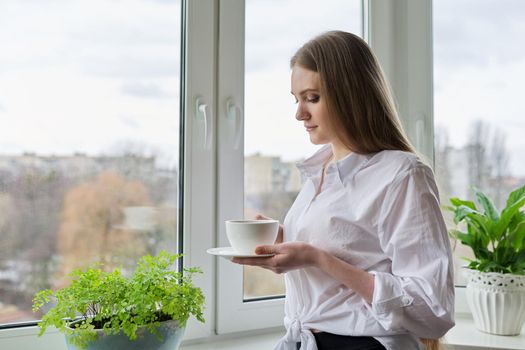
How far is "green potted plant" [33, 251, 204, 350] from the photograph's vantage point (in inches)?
47.1

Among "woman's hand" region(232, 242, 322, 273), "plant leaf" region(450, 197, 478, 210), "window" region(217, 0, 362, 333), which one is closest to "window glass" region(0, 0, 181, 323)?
"window" region(217, 0, 362, 333)

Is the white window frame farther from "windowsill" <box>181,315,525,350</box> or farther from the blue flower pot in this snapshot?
the blue flower pot

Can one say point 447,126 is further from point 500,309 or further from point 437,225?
point 437,225

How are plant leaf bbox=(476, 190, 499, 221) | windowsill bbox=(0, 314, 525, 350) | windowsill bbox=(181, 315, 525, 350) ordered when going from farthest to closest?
1. plant leaf bbox=(476, 190, 499, 221)
2. windowsill bbox=(181, 315, 525, 350)
3. windowsill bbox=(0, 314, 525, 350)

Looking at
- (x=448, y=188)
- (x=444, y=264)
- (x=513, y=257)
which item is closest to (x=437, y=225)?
(x=444, y=264)

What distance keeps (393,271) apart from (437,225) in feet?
0.38

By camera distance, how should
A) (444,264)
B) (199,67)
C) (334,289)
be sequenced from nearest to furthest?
(444,264) < (334,289) < (199,67)

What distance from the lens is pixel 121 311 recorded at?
1.23 meters

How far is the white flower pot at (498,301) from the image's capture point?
163 cm

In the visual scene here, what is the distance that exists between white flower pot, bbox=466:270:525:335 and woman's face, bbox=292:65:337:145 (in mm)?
783

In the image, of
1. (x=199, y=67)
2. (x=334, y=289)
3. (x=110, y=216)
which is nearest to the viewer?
(x=334, y=289)

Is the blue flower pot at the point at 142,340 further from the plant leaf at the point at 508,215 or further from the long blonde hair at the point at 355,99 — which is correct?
the plant leaf at the point at 508,215

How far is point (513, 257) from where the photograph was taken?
1654 millimetres

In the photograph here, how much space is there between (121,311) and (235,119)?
674 mm
